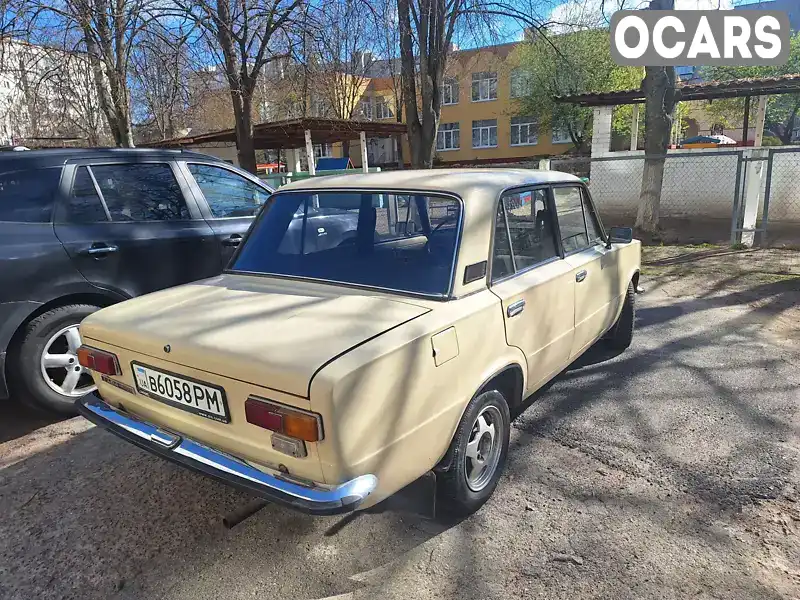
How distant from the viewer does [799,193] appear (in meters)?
12.3

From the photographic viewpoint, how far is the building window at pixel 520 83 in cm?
3484

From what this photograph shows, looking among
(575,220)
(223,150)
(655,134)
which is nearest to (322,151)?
(223,150)

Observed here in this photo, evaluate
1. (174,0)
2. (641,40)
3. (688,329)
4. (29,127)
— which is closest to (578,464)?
(688,329)

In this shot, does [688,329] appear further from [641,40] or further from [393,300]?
[641,40]

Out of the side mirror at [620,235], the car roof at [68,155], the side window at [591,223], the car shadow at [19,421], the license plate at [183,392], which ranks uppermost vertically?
the car roof at [68,155]

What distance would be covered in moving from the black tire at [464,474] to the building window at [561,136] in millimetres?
34126

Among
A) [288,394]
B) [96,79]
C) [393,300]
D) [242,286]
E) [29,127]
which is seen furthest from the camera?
[29,127]

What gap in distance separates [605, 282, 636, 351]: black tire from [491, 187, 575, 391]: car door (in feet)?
4.91

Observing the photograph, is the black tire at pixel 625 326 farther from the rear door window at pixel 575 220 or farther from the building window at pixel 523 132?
the building window at pixel 523 132

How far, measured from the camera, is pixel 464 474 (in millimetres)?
2588

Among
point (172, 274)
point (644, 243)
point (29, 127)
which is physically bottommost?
point (644, 243)

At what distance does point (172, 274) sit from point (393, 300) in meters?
2.59

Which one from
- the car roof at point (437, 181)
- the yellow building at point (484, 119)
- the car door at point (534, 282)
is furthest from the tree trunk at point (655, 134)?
the yellow building at point (484, 119)

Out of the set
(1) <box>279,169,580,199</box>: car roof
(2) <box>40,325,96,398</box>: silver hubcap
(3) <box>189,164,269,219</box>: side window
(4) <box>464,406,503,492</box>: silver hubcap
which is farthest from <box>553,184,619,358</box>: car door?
(2) <box>40,325,96,398</box>: silver hubcap
